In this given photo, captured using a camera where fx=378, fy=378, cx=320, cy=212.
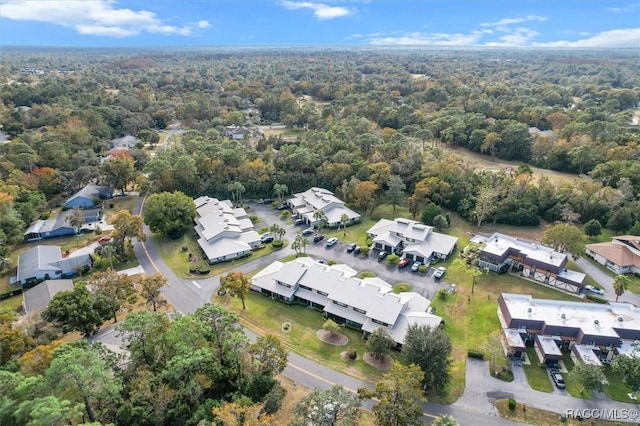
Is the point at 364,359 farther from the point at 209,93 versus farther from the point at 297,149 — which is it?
the point at 209,93

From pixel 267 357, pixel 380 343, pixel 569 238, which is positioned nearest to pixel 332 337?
pixel 380 343

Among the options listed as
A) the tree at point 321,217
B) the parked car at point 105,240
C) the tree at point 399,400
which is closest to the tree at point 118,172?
the parked car at point 105,240

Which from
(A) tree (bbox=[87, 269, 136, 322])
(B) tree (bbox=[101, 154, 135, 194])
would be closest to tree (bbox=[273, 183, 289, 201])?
(B) tree (bbox=[101, 154, 135, 194])

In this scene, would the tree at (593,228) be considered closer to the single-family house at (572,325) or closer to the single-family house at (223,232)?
the single-family house at (572,325)

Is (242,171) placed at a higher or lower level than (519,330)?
higher

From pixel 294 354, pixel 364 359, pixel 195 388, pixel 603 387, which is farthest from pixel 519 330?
pixel 195 388

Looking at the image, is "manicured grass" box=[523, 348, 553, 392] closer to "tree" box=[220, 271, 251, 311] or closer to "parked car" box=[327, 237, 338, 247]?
"tree" box=[220, 271, 251, 311]
